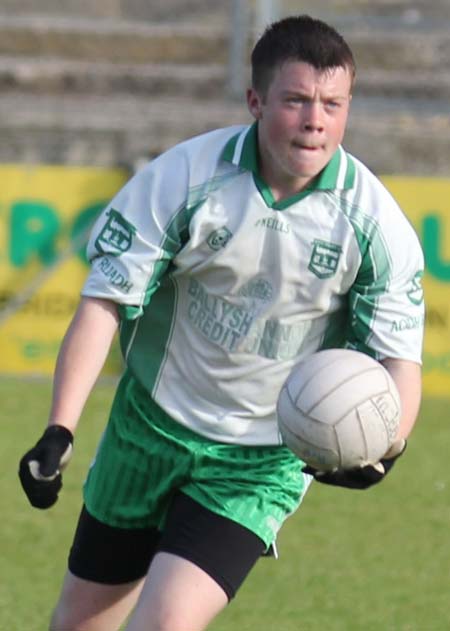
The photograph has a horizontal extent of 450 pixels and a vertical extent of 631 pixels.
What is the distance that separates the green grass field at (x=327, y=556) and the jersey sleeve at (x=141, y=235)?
1984 millimetres

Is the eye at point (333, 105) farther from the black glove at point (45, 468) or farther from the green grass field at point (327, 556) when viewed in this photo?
the green grass field at point (327, 556)

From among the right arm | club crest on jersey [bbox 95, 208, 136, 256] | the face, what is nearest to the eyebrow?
the face

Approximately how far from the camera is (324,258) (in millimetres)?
4141

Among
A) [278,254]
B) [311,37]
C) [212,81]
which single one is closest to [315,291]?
[278,254]

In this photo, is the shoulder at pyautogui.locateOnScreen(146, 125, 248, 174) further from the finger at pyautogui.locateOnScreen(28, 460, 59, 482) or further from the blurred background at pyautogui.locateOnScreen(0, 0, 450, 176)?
the blurred background at pyautogui.locateOnScreen(0, 0, 450, 176)

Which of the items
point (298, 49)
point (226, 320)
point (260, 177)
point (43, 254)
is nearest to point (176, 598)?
point (226, 320)

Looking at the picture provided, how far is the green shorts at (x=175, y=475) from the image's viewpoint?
416cm

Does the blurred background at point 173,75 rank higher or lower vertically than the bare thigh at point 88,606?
lower

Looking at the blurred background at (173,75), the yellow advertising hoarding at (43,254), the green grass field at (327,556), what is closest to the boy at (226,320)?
the green grass field at (327,556)

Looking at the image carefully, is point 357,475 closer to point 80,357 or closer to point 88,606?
point 80,357

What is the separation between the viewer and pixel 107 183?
10.5 meters

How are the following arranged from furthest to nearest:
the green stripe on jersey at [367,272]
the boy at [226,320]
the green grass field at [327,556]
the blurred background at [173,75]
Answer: the blurred background at [173,75], the green grass field at [327,556], the green stripe on jersey at [367,272], the boy at [226,320]

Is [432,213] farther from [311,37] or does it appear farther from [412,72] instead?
[311,37]

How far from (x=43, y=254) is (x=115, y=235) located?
630cm
